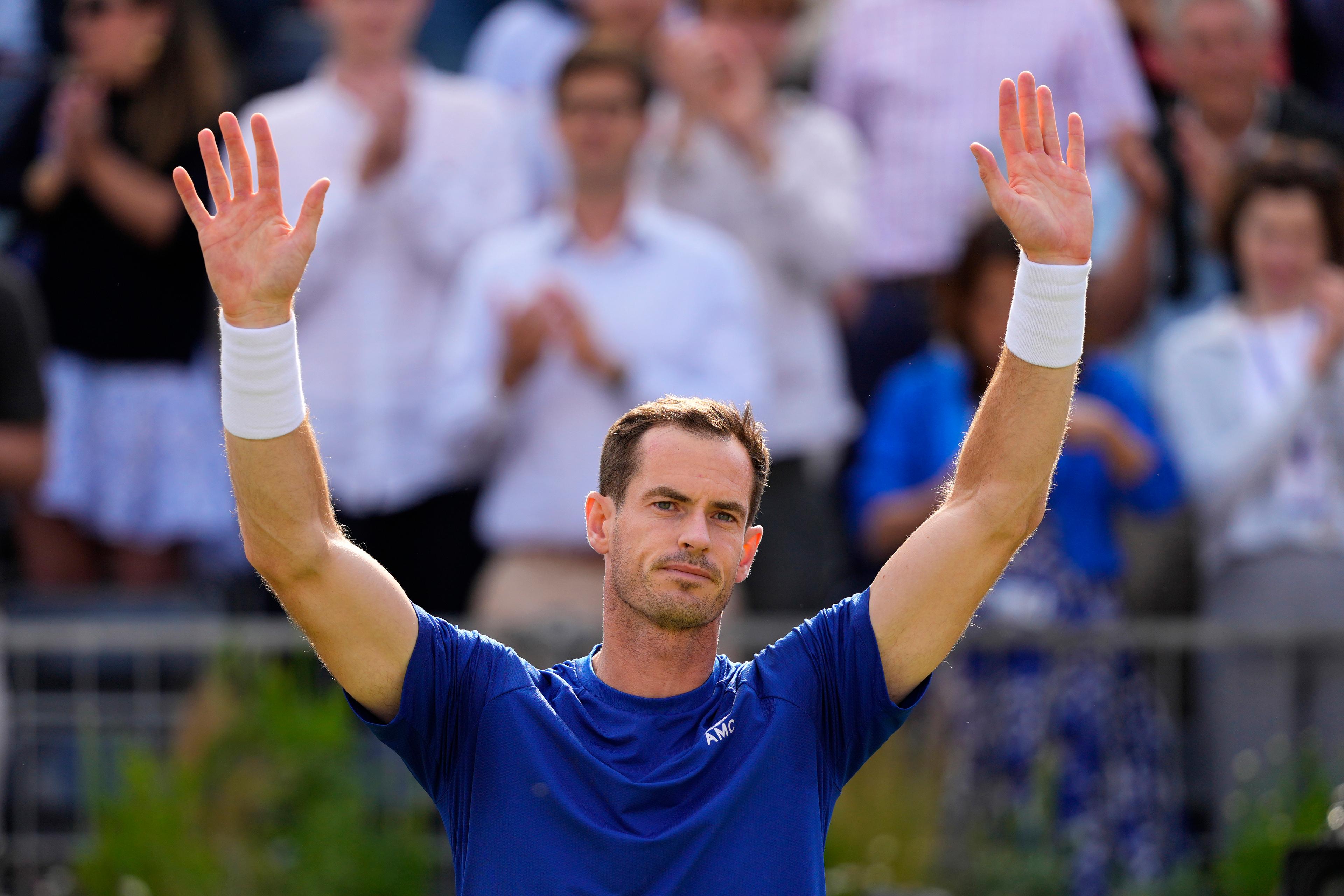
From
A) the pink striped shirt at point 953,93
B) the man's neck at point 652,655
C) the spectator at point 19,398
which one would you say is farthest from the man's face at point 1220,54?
the man's neck at point 652,655

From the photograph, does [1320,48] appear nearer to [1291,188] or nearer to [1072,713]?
[1291,188]

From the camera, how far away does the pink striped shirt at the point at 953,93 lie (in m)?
8.62

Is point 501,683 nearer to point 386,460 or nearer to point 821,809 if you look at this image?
point 821,809

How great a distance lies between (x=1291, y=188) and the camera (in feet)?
26.3

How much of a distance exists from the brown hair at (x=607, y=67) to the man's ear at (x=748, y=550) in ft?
13.6

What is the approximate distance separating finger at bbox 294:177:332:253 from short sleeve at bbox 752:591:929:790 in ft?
4.26

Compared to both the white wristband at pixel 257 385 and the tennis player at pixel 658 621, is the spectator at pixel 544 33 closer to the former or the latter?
the tennis player at pixel 658 621

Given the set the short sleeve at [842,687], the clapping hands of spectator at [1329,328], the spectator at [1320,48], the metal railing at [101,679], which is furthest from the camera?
the spectator at [1320,48]

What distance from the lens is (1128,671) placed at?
7379 millimetres

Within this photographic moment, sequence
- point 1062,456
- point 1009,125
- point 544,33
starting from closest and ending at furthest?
point 1009,125 < point 1062,456 < point 544,33

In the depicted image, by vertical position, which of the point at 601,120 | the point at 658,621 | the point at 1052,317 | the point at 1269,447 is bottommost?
the point at 658,621

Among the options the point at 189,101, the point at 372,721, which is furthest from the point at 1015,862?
the point at 189,101

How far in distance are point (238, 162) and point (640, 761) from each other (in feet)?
4.87

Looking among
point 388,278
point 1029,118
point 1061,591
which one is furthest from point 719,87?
point 1029,118
